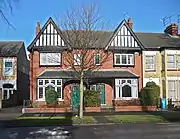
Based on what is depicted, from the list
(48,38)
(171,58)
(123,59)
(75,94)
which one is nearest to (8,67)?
(48,38)

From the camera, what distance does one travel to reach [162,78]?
33.9 meters

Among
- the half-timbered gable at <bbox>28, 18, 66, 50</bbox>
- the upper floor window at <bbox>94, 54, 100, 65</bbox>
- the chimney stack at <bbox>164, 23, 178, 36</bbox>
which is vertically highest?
the chimney stack at <bbox>164, 23, 178, 36</bbox>

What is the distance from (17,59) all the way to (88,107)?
57.0 ft

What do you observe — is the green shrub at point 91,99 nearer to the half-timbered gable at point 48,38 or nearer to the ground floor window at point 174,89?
the half-timbered gable at point 48,38

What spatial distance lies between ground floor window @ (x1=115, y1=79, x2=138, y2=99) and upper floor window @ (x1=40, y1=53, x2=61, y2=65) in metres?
6.75

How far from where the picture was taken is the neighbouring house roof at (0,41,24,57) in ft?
132

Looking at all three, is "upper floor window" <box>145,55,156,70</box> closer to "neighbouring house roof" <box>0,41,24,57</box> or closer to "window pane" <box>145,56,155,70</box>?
"window pane" <box>145,56,155,70</box>

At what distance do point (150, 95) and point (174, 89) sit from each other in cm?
456

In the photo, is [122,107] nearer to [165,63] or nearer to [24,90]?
[165,63]

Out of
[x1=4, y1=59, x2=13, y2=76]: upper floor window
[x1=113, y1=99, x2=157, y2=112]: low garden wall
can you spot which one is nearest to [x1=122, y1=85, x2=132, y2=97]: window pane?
[x1=113, y1=99, x2=157, y2=112]: low garden wall

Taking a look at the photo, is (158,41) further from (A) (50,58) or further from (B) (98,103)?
Answer: (A) (50,58)

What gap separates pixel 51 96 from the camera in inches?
1148

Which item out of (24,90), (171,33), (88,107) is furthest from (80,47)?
(24,90)

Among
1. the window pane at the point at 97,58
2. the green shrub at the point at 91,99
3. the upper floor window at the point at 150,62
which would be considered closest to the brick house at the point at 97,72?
the upper floor window at the point at 150,62
